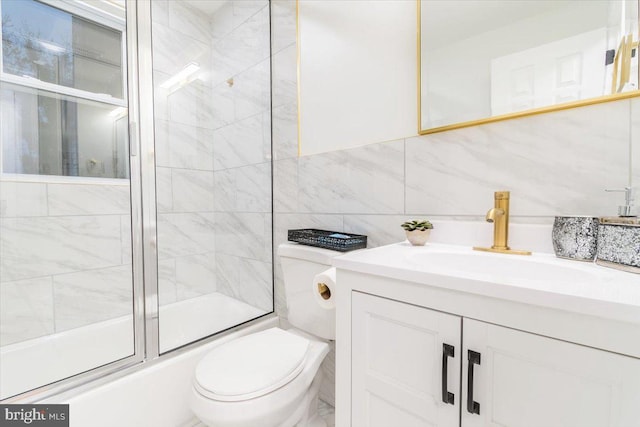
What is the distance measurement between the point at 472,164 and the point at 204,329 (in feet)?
5.20

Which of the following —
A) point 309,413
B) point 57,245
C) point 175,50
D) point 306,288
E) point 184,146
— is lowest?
point 309,413

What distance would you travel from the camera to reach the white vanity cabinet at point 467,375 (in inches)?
17.7

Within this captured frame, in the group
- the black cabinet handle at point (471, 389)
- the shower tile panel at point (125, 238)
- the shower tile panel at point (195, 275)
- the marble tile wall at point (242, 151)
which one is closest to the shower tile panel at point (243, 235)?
the marble tile wall at point (242, 151)

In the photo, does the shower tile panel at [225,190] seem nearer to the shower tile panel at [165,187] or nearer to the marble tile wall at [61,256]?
the shower tile panel at [165,187]

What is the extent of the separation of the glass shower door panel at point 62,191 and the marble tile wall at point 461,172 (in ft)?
2.97

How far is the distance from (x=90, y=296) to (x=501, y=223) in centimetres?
216

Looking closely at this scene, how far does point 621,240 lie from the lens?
0.64 meters

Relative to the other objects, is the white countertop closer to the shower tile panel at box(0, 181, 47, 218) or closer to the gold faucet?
the gold faucet

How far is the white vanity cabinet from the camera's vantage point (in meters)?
0.45

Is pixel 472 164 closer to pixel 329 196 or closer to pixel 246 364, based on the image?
pixel 329 196

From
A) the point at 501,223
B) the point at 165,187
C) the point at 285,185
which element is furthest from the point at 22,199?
the point at 501,223

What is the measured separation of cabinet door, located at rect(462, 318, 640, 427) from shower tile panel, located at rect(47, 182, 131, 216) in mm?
1680

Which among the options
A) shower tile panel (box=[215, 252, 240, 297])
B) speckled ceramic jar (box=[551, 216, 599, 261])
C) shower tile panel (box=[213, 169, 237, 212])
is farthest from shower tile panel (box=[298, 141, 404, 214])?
shower tile panel (box=[215, 252, 240, 297])

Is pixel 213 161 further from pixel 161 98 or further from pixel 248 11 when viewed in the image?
pixel 248 11
